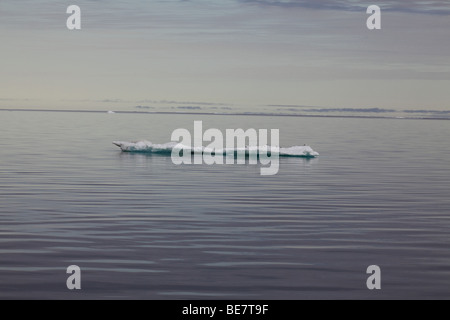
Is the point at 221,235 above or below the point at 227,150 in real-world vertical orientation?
below

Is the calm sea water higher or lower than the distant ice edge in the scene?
lower

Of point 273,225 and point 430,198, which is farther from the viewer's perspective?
point 430,198

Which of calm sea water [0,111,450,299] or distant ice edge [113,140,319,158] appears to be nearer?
calm sea water [0,111,450,299]

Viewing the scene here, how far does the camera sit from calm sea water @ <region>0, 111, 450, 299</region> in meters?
12.3

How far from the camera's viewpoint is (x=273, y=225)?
18.1 m

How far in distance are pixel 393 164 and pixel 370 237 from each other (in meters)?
23.5

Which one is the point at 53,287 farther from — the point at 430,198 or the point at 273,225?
the point at 430,198

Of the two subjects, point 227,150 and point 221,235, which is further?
point 227,150

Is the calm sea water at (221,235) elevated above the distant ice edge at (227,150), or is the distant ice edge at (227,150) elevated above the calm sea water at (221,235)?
the distant ice edge at (227,150)

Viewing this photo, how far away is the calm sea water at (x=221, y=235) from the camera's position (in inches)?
486

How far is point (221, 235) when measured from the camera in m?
16.6

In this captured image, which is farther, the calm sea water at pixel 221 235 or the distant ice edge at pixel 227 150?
the distant ice edge at pixel 227 150
